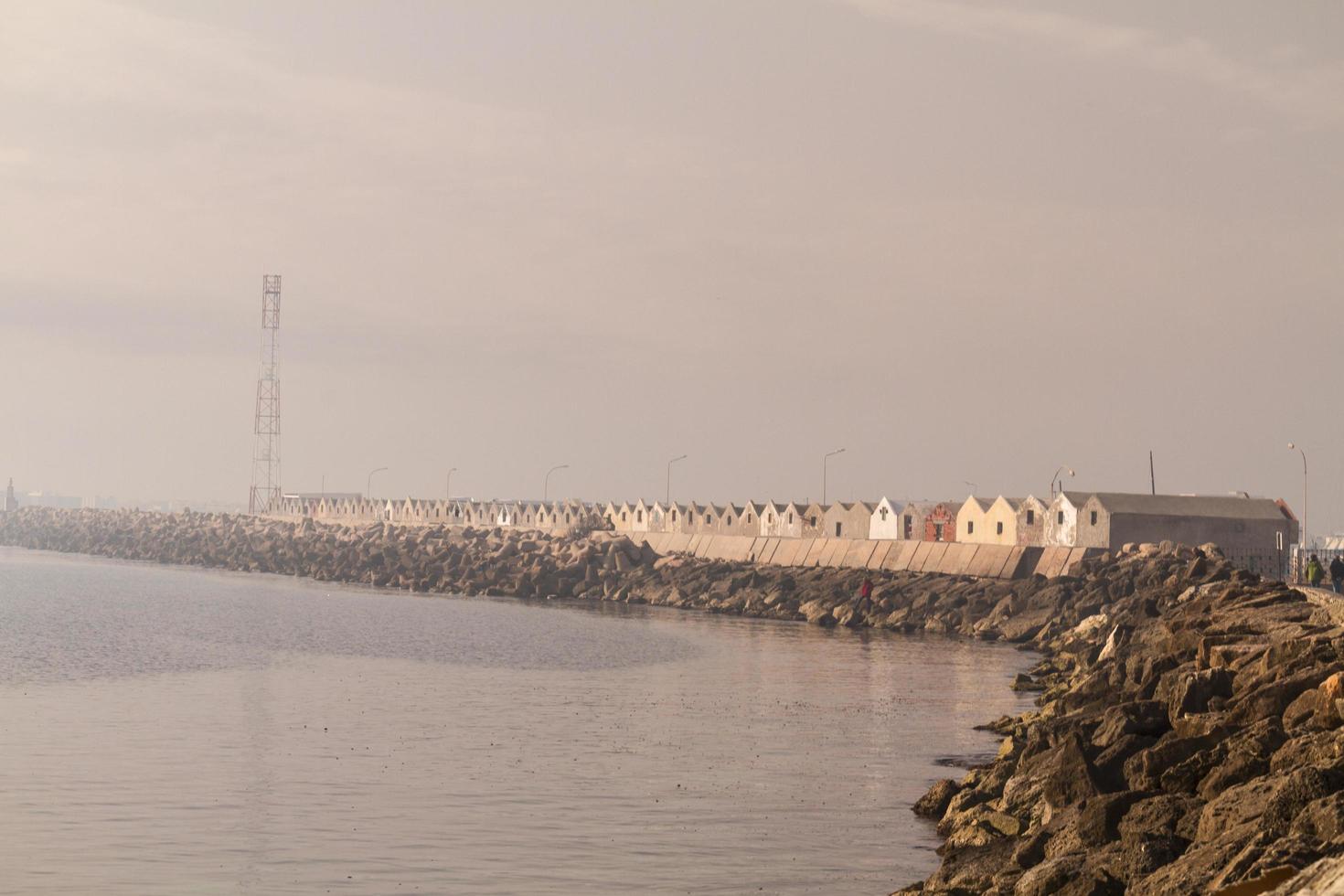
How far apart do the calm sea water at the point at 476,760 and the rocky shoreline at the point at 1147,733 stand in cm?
170

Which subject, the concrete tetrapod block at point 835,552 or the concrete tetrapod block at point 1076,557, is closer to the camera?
the concrete tetrapod block at point 1076,557

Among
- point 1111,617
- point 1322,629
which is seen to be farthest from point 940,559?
point 1322,629

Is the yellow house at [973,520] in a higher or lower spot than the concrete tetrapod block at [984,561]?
higher

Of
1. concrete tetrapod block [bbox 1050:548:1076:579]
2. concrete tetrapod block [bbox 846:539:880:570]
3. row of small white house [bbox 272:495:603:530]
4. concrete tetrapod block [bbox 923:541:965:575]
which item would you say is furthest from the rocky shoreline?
row of small white house [bbox 272:495:603:530]

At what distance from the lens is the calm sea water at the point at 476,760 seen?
18.3m

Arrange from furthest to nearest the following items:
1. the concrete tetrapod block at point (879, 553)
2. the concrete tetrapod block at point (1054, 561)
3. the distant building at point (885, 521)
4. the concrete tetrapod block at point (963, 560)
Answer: the distant building at point (885, 521), the concrete tetrapod block at point (879, 553), the concrete tetrapod block at point (963, 560), the concrete tetrapod block at point (1054, 561)

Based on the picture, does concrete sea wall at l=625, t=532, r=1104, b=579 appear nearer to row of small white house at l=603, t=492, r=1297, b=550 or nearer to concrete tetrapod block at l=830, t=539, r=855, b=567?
concrete tetrapod block at l=830, t=539, r=855, b=567

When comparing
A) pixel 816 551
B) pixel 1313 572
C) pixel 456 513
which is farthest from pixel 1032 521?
pixel 456 513

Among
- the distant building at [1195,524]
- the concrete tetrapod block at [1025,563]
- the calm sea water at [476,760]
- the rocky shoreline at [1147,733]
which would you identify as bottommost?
the calm sea water at [476,760]

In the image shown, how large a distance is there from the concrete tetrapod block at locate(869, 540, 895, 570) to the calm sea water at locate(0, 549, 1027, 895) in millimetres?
27922

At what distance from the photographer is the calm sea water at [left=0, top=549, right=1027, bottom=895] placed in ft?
60.1

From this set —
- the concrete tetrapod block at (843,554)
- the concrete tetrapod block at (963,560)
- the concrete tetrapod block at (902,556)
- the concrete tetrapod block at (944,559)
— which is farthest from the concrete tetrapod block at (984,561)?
the concrete tetrapod block at (843,554)

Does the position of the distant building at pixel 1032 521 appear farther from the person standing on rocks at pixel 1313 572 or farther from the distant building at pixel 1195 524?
the person standing on rocks at pixel 1313 572

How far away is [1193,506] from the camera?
75.8 metres
